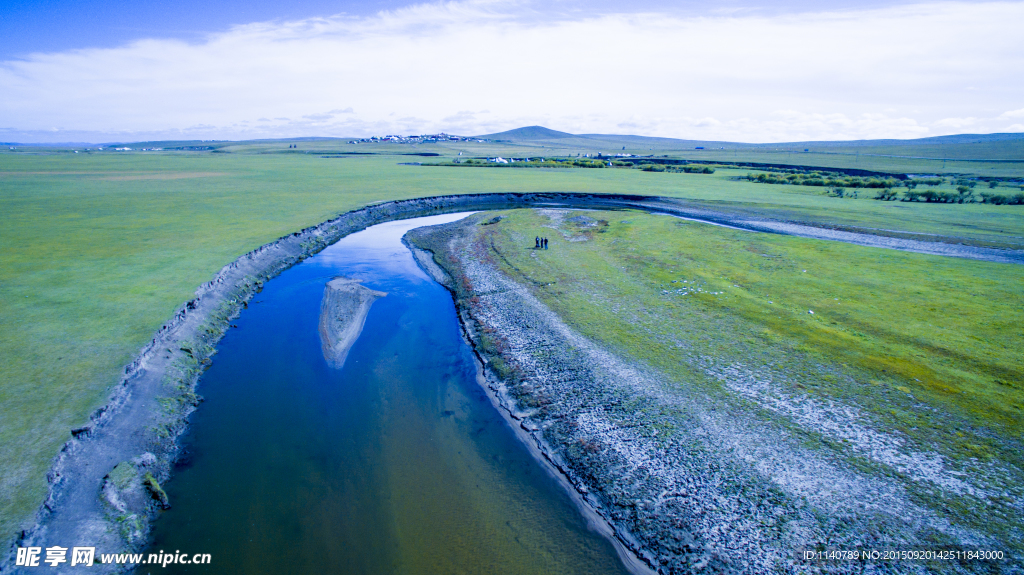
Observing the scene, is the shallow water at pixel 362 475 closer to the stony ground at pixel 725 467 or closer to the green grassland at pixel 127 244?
the stony ground at pixel 725 467

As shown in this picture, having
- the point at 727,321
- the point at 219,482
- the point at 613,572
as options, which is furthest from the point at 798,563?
the point at 219,482

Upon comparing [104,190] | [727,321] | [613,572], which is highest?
[104,190]

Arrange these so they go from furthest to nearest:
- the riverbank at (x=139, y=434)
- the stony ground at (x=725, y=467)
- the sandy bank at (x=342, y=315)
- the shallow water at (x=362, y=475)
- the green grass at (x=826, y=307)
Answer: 1. the sandy bank at (x=342, y=315)
2. the green grass at (x=826, y=307)
3. the shallow water at (x=362, y=475)
4. the riverbank at (x=139, y=434)
5. the stony ground at (x=725, y=467)

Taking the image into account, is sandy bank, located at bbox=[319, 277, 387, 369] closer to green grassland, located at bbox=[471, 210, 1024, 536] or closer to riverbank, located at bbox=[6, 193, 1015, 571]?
riverbank, located at bbox=[6, 193, 1015, 571]

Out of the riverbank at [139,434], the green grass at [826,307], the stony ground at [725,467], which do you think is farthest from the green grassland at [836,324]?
the riverbank at [139,434]

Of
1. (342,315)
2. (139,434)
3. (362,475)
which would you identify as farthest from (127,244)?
(362,475)

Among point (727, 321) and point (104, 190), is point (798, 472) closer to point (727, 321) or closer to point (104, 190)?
point (727, 321)
